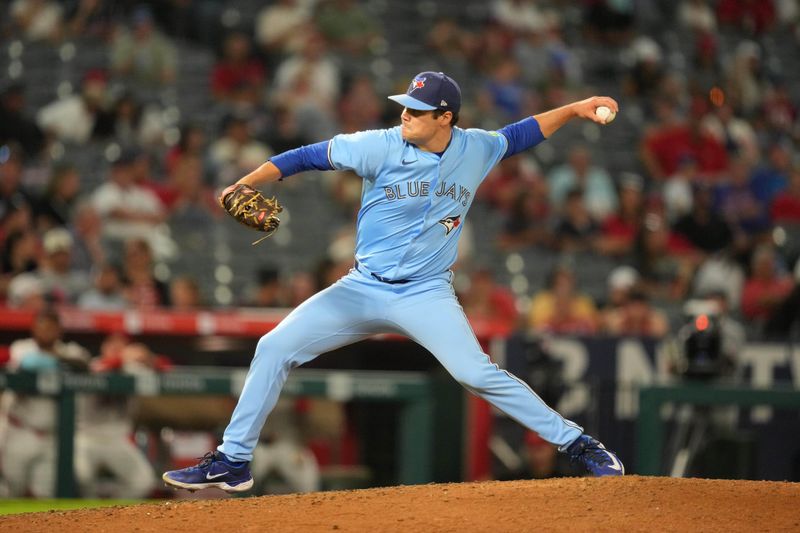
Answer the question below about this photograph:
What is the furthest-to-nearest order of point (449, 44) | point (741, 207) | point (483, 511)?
point (449, 44) < point (741, 207) < point (483, 511)

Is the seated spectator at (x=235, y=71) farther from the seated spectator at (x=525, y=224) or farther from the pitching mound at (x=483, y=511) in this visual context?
the pitching mound at (x=483, y=511)

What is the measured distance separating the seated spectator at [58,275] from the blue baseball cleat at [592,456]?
5.00 meters

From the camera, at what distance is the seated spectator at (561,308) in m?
10.4

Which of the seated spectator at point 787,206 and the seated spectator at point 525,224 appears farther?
the seated spectator at point 787,206

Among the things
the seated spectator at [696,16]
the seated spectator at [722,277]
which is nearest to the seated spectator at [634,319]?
the seated spectator at [722,277]

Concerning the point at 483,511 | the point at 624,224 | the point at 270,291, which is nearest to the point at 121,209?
the point at 270,291

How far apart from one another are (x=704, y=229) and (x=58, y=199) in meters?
6.12

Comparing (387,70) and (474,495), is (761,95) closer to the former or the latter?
(387,70)

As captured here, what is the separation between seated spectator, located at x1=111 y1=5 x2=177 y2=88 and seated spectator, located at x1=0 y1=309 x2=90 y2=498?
4357 millimetres

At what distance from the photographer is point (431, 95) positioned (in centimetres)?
550

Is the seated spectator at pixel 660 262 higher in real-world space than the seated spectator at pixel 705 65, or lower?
lower

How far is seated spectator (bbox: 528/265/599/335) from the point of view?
34.2ft

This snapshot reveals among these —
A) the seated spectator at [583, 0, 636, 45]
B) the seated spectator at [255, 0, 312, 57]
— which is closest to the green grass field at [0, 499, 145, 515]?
the seated spectator at [255, 0, 312, 57]

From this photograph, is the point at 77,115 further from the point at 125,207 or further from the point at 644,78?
the point at 644,78
